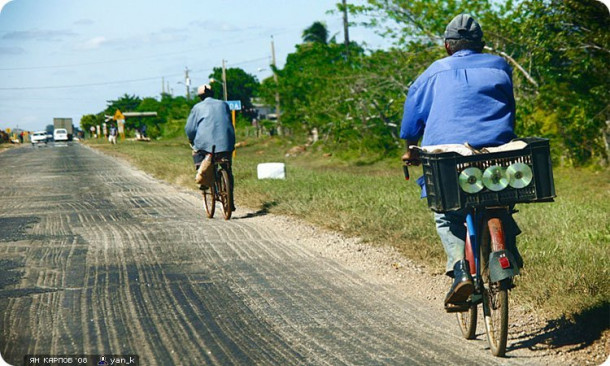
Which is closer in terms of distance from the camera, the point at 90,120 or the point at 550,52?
the point at 550,52

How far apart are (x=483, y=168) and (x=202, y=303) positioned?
2.57 meters

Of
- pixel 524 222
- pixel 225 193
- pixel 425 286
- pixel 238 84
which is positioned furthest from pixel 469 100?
pixel 238 84

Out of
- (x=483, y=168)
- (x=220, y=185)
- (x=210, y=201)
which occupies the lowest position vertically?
(x=210, y=201)

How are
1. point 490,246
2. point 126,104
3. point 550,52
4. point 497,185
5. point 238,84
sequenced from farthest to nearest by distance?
point 126,104 < point 238,84 < point 550,52 < point 490,246 < point 497,185

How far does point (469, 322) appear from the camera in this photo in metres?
4.87

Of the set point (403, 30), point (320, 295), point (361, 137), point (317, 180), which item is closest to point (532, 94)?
point (403, 30)

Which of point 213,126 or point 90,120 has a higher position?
point 90,120

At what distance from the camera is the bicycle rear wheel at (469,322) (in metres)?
4.79

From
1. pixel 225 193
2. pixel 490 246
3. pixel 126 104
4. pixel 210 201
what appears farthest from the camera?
pixel 126 104

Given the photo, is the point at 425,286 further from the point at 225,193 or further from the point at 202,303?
the point at 225,193

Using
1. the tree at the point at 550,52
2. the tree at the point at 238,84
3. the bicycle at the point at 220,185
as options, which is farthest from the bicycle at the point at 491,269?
the tree at the point at 238,84

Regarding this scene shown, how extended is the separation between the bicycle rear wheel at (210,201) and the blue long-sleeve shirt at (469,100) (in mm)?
6776

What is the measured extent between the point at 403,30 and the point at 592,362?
17.3m

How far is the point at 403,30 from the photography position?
68.4 ft
